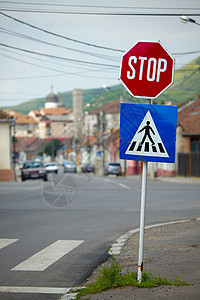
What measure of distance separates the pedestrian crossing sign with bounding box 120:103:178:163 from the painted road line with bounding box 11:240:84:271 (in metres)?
2.61

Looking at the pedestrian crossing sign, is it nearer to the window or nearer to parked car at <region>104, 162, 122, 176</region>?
the window

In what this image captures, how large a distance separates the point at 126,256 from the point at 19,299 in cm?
286

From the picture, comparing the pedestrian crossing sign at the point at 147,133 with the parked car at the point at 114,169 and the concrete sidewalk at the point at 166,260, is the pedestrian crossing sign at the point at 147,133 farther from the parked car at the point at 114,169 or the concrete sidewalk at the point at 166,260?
the parked car at the point at 114,169

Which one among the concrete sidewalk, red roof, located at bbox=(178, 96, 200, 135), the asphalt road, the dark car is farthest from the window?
the concrete sidewalk

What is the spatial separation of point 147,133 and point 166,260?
98.2 inches

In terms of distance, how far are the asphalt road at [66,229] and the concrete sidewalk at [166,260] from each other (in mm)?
497

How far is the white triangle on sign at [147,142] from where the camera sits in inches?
246

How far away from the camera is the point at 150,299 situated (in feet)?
18.0

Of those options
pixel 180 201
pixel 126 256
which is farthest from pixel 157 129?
pixel 180 201

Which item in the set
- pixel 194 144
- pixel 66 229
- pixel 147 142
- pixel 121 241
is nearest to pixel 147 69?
pixel 147 142

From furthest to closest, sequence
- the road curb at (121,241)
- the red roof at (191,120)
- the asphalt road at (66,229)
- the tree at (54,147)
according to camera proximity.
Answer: the tree at (54,147) → the red roof at (191,120) → the road curb at (121,241) → the asphalt road at (66,229)

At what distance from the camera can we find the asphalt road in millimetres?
7438

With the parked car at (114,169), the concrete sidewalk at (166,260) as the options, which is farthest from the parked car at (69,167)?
the concrete sidewalk at (166,260)

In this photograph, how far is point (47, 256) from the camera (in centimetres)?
879
